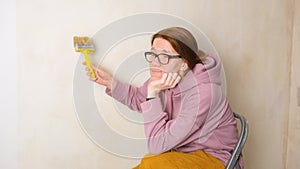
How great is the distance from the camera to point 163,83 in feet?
4.66

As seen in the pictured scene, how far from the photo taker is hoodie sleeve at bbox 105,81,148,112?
5.37ft

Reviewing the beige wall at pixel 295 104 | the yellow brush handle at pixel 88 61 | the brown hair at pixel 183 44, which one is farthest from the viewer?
the beige wall at pixel 295 104

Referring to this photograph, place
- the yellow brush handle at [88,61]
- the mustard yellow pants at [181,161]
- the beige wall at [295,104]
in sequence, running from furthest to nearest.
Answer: the beige wall at [295,104], the yellow brush handle at [88,61], the mustard yellow pants at [181,161]

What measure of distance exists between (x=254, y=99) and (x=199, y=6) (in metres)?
0.58

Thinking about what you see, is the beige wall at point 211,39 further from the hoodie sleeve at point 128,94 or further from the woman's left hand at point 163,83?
the woman's left hand at point 163,83

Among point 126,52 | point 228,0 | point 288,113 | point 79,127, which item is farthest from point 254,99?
point 79,127

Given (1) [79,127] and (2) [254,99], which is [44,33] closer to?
(1) [79,127]

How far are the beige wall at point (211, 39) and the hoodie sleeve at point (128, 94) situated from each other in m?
0.20

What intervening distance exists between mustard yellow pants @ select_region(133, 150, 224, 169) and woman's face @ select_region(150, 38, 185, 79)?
0.30 metres

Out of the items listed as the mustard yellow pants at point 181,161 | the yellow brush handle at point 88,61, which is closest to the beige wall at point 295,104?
the mustard yellow pants at point 181,161

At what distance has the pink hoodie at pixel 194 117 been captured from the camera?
4.58ft

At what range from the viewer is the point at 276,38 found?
2.03 m

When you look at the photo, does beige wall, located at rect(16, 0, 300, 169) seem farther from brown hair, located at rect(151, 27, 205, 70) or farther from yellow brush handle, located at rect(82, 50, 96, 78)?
brown hair, located at rect(151, 27, 205, 70)

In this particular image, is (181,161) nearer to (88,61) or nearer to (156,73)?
(156,73)
